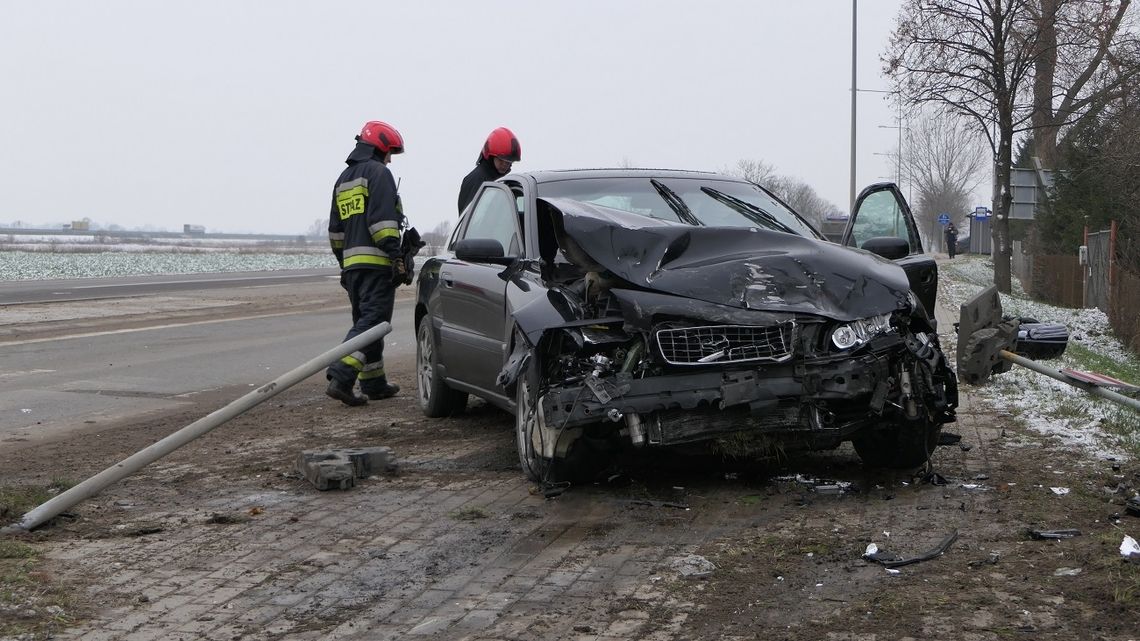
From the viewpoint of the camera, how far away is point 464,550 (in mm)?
5133

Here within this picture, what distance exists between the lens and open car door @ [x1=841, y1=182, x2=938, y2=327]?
22.3 feet

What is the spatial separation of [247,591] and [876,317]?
9.79 feet

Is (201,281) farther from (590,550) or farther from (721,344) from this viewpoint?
(590,550)

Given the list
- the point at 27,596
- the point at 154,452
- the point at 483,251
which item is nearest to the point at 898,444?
the point at 483,251

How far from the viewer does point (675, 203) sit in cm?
732

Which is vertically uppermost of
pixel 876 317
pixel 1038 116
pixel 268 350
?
pixel 1038 116

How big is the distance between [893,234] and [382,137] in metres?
3.92

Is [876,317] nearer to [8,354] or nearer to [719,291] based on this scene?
[719,291]

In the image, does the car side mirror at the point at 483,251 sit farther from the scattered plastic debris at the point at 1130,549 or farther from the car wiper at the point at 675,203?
the scattered plastic debris at the point at 1130,549

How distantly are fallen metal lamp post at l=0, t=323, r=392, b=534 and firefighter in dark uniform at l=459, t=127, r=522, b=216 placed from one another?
164 inches

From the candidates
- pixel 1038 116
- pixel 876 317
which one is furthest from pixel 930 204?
pixel 876 317

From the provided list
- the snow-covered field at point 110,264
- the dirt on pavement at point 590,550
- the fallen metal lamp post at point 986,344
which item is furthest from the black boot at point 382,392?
the snow-covered field at point 110,264

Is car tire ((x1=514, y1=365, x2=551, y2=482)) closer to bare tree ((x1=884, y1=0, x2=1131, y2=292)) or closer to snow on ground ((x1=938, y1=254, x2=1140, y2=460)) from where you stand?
snow on ground ((x1=938, y1=254, x2=1140, y2=460))

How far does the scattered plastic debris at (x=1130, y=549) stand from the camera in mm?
4633
